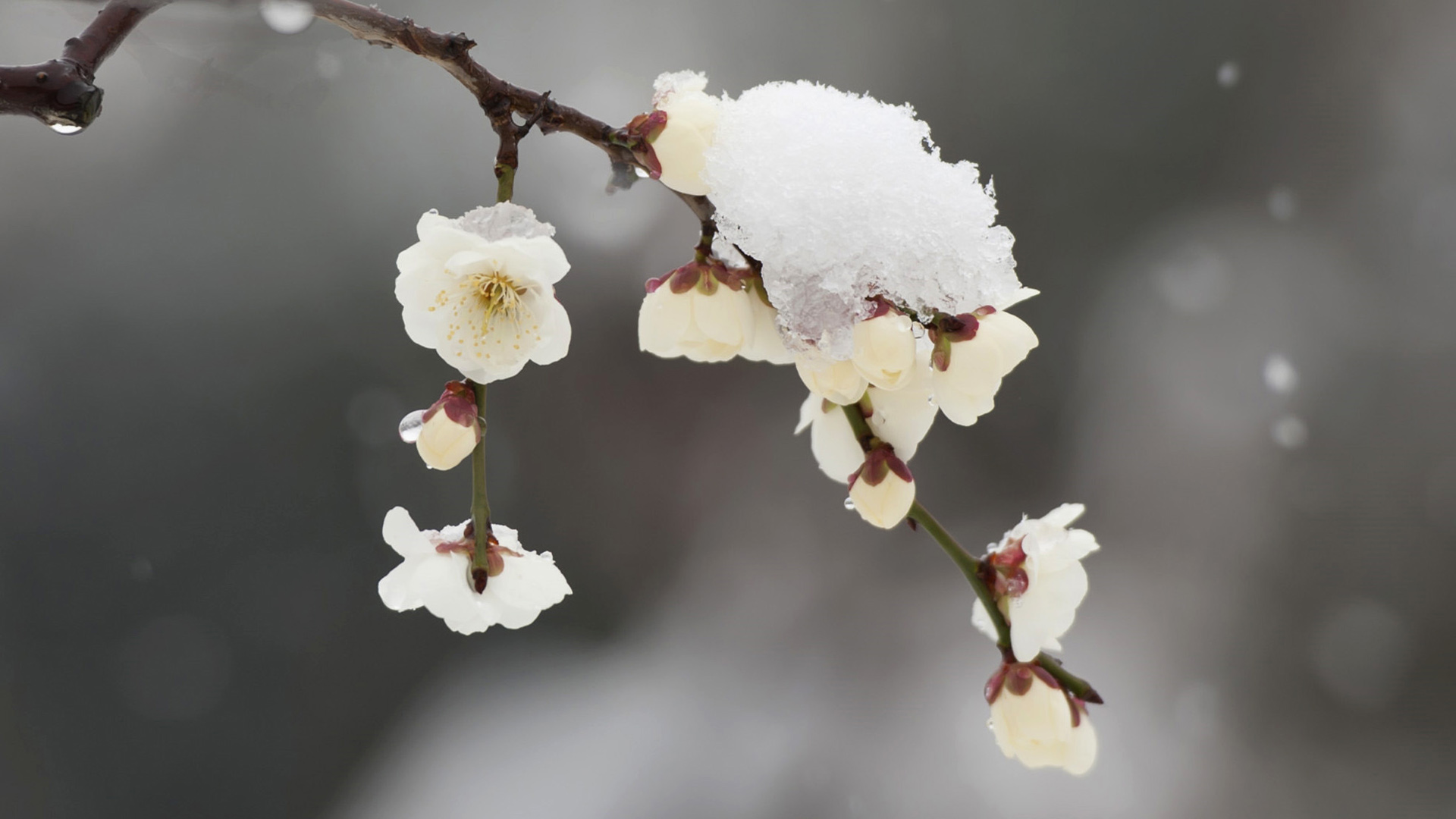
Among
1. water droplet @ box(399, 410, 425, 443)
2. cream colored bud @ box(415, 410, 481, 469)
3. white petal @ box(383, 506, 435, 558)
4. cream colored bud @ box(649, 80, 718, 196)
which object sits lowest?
white petal @ box(383, 506, 435, 558)

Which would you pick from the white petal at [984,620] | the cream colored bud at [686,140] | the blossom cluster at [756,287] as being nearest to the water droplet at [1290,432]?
the white petal at [984,620]

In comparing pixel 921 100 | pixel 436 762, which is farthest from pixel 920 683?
pixel 921 100

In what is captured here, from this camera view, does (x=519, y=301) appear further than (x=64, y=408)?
No

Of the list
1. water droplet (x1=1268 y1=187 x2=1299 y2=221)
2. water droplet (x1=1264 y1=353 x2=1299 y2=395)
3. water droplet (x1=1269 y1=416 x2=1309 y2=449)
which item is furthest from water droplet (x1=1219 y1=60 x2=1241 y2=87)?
water droplet (x1=1269 y1=416 x2=1309 y2=449)

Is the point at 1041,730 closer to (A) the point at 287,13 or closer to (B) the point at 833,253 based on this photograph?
(B) the point at 833,253

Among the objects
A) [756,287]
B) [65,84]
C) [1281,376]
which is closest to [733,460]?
[1281,376]

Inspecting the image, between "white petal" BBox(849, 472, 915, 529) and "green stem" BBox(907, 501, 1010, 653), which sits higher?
"white petal" BBox(849, 472, 915, 529)

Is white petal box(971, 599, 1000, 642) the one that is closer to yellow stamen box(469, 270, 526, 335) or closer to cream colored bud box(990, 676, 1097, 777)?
cream colored bud box(990, 676, 1097, 777)

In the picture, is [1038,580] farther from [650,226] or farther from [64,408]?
[64,408]
